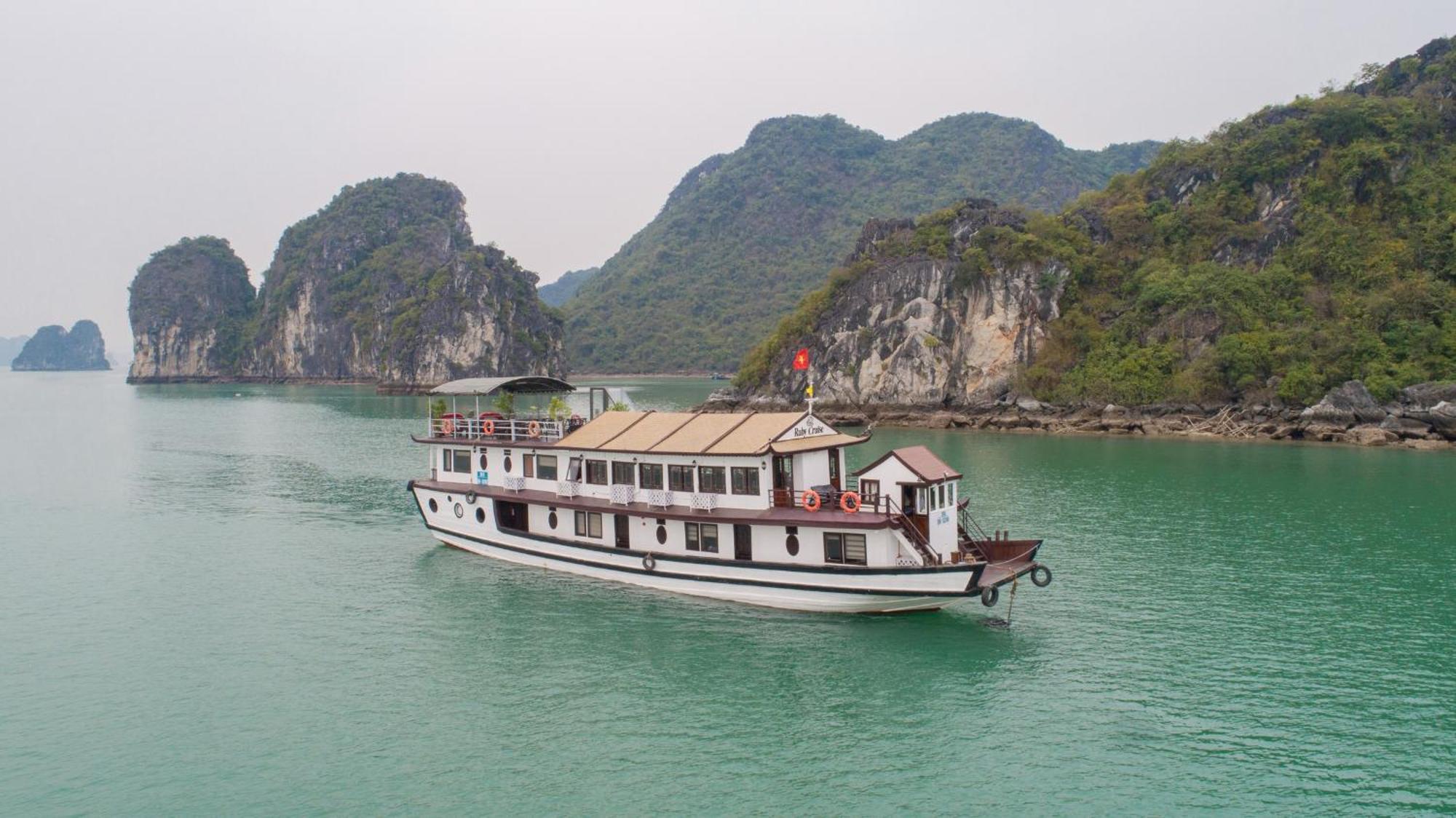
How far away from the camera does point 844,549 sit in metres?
20.2

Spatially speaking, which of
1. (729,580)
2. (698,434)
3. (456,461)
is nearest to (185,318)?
(456,461)

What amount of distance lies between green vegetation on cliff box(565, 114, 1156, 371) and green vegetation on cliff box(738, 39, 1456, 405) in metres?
80.3

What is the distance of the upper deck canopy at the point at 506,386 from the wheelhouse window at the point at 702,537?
7.53m

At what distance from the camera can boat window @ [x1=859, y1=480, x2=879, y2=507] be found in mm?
20328

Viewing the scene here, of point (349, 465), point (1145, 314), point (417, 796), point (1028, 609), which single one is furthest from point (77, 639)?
point (1145, 314)

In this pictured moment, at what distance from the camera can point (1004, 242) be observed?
244ft

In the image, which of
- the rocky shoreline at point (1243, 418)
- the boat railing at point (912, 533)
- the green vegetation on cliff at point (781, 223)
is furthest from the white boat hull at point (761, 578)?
the green vegetation on cliff at point (781, 223)

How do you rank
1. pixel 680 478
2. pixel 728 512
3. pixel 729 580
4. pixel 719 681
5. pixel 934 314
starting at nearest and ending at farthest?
pixel 719 681 < pixel 729 580 < pixel 728 512 < pixel 680 478 < pixel 934 314

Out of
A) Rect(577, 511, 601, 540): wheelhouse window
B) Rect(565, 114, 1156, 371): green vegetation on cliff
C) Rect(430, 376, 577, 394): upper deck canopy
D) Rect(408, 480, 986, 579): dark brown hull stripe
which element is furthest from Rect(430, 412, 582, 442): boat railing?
Rect(565, 114, 1156, 371): green vegetation on cliff

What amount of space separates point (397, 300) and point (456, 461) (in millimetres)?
136821

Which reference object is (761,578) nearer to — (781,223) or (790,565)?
(790,565)

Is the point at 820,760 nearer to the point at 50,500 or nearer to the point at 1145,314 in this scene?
the point at 50,500

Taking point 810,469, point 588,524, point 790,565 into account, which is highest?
point 810,469

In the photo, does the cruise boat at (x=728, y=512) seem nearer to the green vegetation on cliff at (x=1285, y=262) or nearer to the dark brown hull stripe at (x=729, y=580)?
the dark brown hull stripe at (x=729, y=580)
